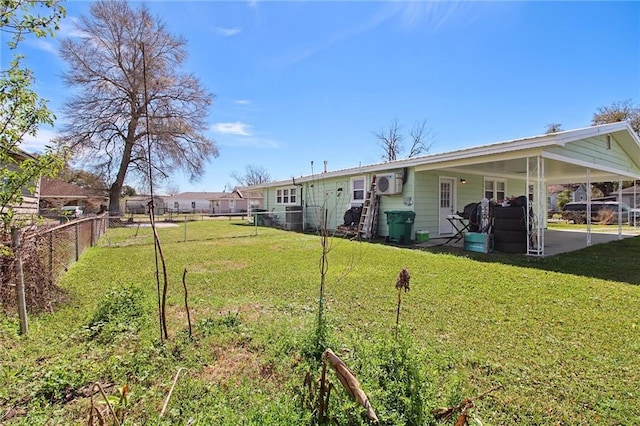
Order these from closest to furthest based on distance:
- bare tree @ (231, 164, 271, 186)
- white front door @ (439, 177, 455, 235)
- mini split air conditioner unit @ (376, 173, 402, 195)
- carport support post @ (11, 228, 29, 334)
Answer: carport support post @ (11, 228, 29, 334), mini split air conditioner unit @ (376, 173, 402, 195), white front door @ (439, 177, 455, 235), bare tree @ (231, 164, 271, 186)

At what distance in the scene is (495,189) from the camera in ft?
45.1

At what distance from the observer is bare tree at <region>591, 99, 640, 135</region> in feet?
83.7

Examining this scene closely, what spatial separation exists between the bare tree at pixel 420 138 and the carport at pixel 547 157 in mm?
20593

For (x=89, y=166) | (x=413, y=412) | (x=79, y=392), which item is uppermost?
(x=89, y=166)

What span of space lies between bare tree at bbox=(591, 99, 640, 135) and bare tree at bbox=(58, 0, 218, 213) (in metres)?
34.2

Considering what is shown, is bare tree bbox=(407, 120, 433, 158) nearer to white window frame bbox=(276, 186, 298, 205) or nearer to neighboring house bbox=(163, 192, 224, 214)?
white window frame bbox=(276, 186, 298, 205)

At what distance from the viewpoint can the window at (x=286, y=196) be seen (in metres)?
18.2

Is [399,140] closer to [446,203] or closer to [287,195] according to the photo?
[287,195]

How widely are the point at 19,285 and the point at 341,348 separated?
3346 mm

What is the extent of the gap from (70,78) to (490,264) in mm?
29311

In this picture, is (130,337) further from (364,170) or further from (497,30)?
(497,30)

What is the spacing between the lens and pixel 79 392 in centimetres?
226

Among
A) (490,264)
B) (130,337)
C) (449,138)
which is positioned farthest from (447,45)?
(449,138)

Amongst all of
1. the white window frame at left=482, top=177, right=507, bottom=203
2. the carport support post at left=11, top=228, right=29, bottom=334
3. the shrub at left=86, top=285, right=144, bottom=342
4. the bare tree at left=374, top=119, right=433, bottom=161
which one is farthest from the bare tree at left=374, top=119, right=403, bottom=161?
the carport support post at left=11, top=228, right=29, bottom=334
